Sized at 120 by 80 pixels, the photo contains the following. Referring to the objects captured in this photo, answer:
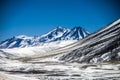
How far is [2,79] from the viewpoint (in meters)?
37.4

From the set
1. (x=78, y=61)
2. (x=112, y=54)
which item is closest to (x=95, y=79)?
(x=112, y=54)

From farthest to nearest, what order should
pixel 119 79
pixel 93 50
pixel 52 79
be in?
pixel 93 50 → pixel 52 79 → pixel 119 79

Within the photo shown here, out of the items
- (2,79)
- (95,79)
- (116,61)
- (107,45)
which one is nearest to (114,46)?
(107,45)

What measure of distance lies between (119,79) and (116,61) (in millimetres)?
46912

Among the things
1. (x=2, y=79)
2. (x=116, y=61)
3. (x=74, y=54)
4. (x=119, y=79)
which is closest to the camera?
(x=2, y=79)

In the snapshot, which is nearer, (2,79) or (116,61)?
(2,79)

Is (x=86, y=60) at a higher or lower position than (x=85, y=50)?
lower

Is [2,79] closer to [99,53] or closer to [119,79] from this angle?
[119,79]

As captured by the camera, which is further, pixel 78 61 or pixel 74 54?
pixel 74 54

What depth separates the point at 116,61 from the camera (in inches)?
3762

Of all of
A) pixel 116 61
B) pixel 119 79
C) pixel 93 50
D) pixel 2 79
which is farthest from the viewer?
pixel 93 50

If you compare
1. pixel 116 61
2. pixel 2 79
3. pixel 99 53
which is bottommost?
pixel 2 79

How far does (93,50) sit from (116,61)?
23.7 metres

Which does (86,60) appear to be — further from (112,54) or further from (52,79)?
(52,79)
